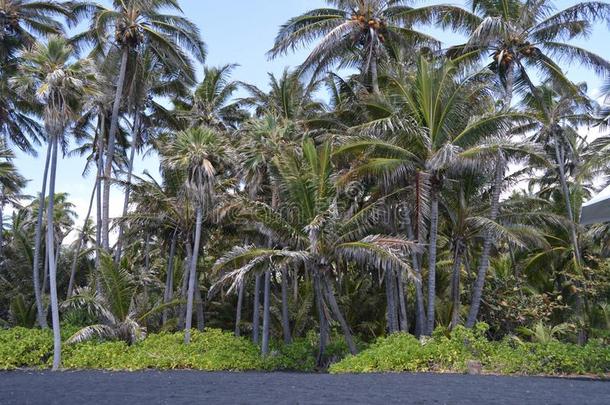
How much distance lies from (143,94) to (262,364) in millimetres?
11692

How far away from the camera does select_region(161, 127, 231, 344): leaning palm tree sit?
16.4 metres

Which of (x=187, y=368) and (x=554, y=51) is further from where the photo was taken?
(x=554, y=51)

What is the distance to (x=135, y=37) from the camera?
1969cm

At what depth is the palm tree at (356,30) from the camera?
59.4 ft

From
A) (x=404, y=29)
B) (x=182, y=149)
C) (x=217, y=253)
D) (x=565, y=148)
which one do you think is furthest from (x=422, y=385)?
(x=565, y=148)

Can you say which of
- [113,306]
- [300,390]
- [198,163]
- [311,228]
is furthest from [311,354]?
[300,390]

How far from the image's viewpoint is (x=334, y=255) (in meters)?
14.9

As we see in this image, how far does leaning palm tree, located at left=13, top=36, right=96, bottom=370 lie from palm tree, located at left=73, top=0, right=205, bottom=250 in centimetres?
332

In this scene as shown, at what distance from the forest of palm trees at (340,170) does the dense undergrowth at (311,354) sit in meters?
0.81

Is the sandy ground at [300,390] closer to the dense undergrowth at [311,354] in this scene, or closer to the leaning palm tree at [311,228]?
the dense undergrowth at [311,354]

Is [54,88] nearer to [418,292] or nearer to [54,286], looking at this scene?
[54,286]

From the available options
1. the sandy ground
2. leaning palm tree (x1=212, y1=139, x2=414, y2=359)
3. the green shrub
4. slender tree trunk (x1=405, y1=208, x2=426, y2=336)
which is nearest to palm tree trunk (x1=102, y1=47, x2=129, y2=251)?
the green shrub

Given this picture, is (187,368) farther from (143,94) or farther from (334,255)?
(143,94)

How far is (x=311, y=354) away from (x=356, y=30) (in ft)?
34.5
